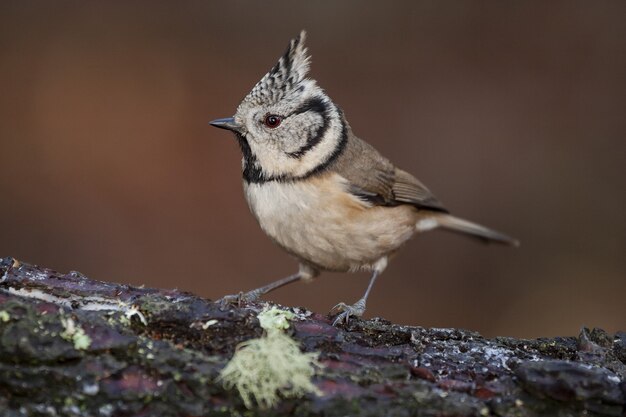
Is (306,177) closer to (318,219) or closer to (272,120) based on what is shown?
(318,219)

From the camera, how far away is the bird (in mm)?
4723

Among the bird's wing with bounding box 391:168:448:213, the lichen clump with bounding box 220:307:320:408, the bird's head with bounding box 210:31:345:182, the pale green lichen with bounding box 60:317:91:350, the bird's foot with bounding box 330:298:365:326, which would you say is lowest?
the lichen clump with bounding box 220:307:320:408

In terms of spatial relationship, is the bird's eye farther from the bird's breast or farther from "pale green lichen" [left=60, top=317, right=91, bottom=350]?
"pale green lichen" [left=60, top=317, right=91, bottom=350]

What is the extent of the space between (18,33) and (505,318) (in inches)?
246

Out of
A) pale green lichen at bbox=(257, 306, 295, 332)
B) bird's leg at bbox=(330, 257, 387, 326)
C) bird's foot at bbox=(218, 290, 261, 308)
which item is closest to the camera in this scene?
pale green lichen at bbox=(257, 306, 295, 332)

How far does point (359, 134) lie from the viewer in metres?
9.09

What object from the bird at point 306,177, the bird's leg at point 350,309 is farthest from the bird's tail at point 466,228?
the bird at point 306,177

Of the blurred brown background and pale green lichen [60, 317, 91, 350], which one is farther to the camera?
the blurred brown background

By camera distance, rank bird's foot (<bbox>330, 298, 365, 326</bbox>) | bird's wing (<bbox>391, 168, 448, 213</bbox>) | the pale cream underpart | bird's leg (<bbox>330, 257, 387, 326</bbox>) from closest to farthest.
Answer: bird's leg (<bbox>330, 257, 387, 326</bbox>), bird's foot (<bbox>330, 298, 365, 326</bbox>), the pale cream underpart, bird's wing (<bbox>391, 168, 448, 213</bbox>)

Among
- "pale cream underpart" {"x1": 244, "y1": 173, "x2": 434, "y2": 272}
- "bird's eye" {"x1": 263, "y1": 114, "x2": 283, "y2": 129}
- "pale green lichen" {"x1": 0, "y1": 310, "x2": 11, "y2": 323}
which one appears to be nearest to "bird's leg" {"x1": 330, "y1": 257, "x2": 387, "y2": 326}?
"pale cream underpart" {"x1": 244, "y1": 173, "x2": 434, "y2": 272}

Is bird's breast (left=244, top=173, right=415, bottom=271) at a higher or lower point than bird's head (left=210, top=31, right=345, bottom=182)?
lower

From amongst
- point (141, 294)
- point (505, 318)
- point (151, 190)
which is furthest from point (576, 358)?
point (151, 190)

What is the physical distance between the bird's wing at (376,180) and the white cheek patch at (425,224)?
0.50 feet

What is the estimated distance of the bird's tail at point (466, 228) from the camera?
6.22 m
